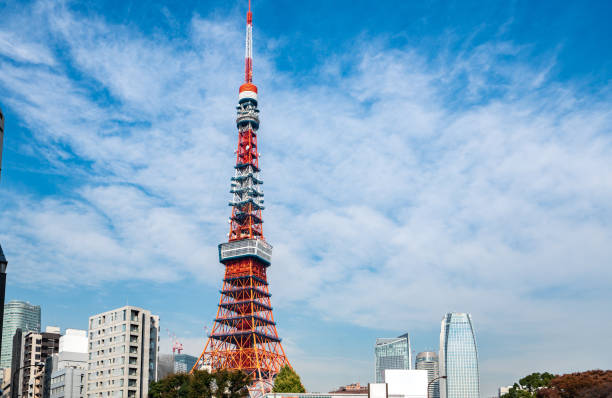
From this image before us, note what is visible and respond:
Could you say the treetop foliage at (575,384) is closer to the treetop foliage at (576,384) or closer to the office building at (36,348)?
the treetop foliage at (576,384)

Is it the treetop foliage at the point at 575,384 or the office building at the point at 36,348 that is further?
the office building at the point at 36,348

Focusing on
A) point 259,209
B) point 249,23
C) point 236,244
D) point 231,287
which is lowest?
point 231,287

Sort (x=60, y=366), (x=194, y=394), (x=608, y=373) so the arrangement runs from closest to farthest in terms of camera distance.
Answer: (x=194, y=394) → (x=608, y=373) → (x=60, y=366)

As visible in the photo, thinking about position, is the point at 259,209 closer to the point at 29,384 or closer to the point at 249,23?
the point at 249,23

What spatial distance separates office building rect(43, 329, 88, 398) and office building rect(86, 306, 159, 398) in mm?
4196

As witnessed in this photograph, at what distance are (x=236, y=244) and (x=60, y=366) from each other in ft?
150

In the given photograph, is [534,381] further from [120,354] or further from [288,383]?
[120,354]

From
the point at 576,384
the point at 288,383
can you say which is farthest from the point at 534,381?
the point at 288,383

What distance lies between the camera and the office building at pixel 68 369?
388 feet

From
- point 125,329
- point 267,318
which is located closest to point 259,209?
point 267,318

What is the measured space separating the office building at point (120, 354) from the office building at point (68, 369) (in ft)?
13.8

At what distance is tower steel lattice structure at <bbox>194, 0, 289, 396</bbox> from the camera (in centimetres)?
13588

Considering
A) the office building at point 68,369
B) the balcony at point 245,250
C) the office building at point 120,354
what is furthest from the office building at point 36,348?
the balcony at point 245,250

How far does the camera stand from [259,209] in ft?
517
